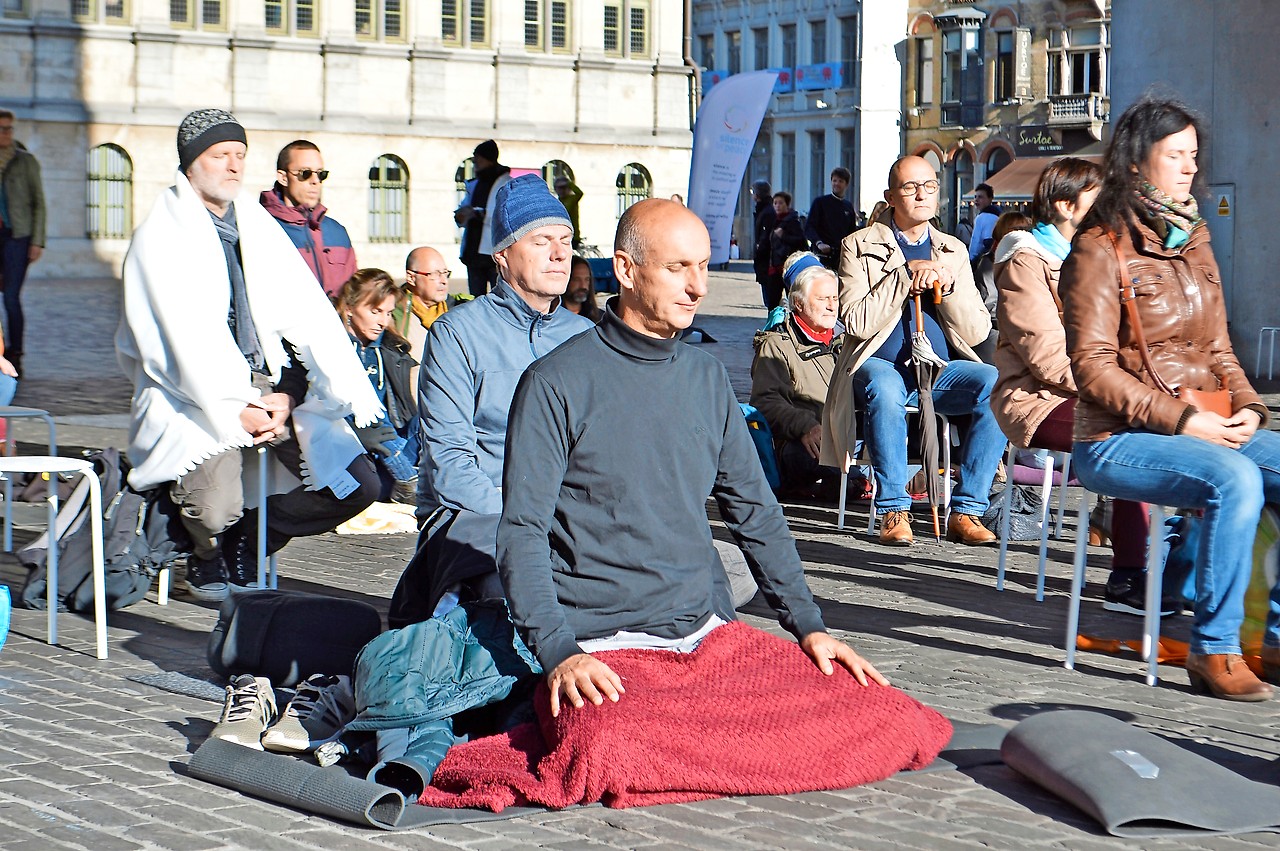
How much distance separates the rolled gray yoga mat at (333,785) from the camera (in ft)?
15.1

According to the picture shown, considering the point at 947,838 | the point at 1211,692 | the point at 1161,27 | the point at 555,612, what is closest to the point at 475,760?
the point at 555,612

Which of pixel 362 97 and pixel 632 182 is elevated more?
pixel 362 97

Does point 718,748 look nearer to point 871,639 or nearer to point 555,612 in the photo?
point 555,612

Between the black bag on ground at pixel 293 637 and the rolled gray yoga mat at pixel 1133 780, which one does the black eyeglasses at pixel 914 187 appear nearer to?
the black bag on ground at pixel 293 637

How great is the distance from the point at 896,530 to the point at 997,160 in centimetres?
5421

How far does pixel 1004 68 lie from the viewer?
6175 cm

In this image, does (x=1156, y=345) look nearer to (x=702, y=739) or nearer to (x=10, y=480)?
(x=702, y=739)

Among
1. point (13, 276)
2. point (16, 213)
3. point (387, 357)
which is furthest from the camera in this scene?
point (13, 276)

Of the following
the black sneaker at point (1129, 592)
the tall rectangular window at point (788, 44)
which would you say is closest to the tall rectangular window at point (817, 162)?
the tall rectangular window at point (788, 44)

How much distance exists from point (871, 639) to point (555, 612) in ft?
8.46

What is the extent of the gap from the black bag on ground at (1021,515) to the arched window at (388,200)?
3635cm

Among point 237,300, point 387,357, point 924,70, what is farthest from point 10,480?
point 924,70

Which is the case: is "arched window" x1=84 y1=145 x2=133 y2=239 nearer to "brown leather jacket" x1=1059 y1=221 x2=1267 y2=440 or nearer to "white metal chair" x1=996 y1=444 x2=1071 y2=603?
"white metal chair" x1=996 y1=444 x2=1071 y2=603

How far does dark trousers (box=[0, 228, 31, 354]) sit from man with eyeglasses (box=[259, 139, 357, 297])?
19.3 ft
